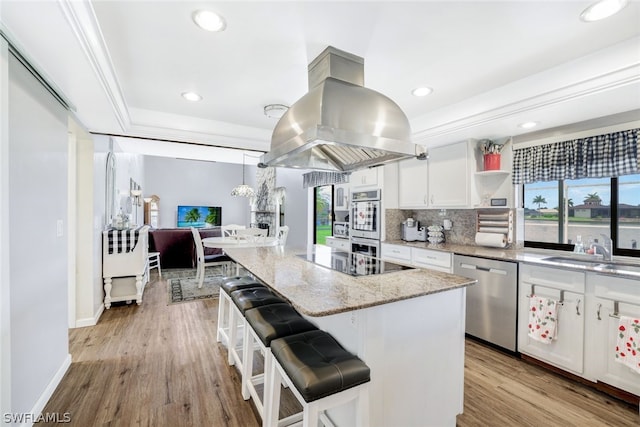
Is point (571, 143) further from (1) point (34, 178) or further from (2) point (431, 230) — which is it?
(1) point (34, 178)

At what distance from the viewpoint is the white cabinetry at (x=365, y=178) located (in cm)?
402

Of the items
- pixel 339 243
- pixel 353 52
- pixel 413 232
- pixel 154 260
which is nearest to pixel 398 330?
pixel 353 52

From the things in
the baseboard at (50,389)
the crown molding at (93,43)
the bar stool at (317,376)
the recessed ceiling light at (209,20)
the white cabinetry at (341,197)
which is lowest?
the baseboard at (50,389)

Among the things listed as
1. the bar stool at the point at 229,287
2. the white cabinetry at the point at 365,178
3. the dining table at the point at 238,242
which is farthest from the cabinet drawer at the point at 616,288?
the dining table at the point at 238,242

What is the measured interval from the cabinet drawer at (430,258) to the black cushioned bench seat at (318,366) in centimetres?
207

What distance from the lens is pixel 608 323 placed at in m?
2.01

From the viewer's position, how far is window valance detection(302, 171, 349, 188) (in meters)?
4.62

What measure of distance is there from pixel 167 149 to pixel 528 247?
16.9ft

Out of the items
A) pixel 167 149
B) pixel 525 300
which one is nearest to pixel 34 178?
pixel 167 149

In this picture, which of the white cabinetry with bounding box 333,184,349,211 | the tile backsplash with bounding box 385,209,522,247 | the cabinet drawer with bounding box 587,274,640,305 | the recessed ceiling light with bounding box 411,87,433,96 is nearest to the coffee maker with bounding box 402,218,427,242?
the tile backsplash with bounding box 385,209,522,247

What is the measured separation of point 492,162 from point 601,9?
1.77 m

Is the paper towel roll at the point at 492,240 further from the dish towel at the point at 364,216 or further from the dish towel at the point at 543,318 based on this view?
the dish towel at the point at 364,216

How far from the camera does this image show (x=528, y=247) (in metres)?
3.17

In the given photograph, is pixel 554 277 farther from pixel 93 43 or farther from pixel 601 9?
pixel 93 43
